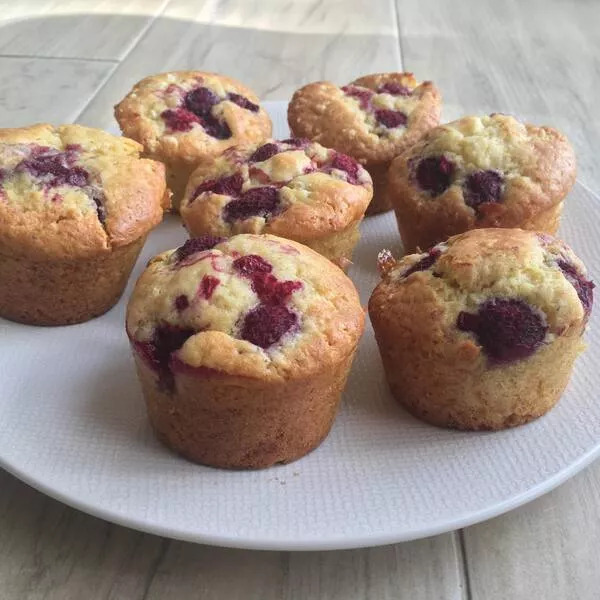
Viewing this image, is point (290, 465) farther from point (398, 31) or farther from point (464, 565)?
point (398, 31)

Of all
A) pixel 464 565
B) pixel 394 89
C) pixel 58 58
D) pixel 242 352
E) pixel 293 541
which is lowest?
pixel 58 58

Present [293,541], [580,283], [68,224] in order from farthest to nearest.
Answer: [68,224], [580,283], [293,541]

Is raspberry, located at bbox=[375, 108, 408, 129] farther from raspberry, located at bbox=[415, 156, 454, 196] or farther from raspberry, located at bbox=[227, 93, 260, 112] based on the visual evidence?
raspberry, located at bbox=[227, 93, 260, 112]

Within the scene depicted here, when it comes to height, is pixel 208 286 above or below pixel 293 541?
above

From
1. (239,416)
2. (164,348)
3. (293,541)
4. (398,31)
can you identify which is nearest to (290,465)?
(239,416)

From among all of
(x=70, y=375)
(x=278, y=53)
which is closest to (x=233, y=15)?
(x=278, y=53)

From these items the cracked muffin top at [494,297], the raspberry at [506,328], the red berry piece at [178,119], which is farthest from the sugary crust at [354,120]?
the raspberry at [506,328]

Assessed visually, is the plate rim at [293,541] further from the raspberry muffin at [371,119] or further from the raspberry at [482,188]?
the raspberry muffin at [371,119]
